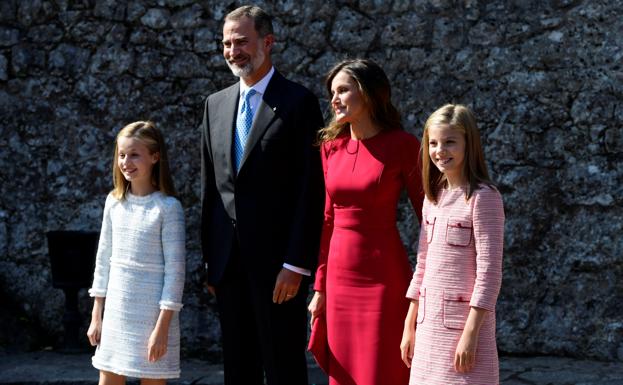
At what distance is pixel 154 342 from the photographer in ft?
12.8

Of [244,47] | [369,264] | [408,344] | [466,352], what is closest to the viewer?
[466,352]

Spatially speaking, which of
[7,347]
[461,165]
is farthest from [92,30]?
[461,165]

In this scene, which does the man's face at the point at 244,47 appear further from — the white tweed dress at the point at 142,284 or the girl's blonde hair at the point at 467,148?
the girl's blonde hair at the point at 467,148

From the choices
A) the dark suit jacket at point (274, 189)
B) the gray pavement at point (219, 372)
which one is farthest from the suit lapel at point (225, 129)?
the gray pavement at point (219, 372)

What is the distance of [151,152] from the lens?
4062 millimetres

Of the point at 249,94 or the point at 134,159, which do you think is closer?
the point at 249,94

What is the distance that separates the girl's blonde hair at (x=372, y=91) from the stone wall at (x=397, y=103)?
2117 mm

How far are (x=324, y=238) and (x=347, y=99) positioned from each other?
524 mm

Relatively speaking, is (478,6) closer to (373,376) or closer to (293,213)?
(293,213)

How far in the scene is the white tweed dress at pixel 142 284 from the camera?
3.93 metres

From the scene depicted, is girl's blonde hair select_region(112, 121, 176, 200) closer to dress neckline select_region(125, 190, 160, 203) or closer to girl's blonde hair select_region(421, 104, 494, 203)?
dress neckline select_region(125, 190, 160, 203)

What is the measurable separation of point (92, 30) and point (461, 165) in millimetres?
3535

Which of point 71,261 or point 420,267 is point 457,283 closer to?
point 420,267

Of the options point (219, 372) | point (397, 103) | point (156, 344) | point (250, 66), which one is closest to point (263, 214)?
point (250, 66)
